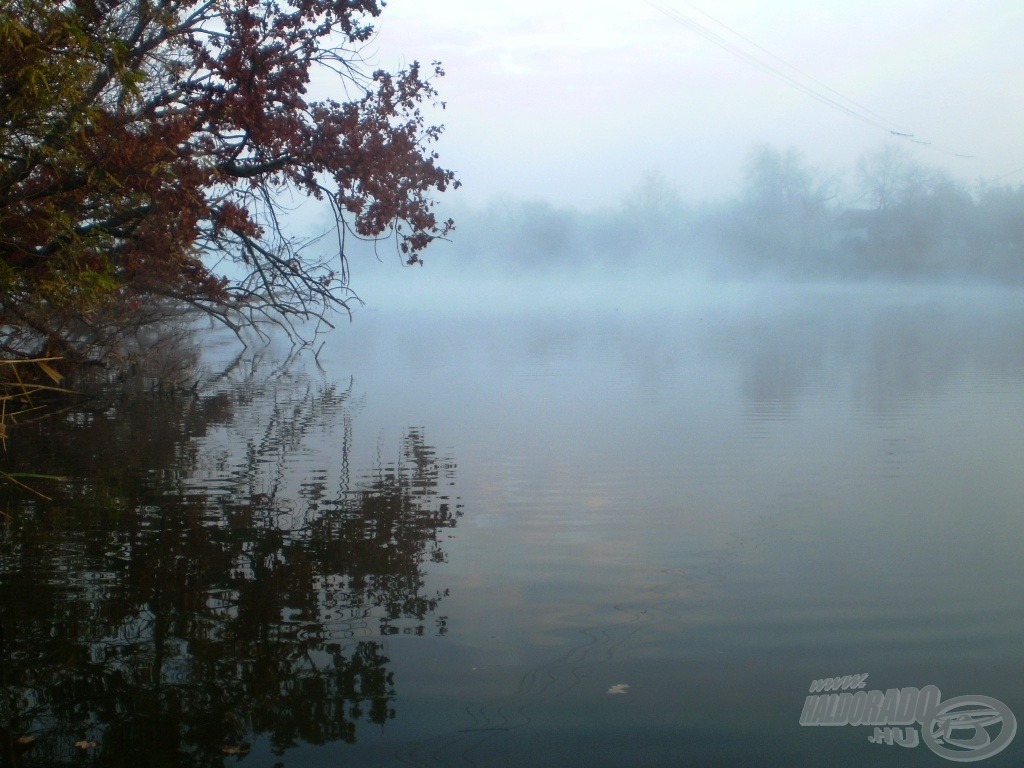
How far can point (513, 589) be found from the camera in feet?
22.4

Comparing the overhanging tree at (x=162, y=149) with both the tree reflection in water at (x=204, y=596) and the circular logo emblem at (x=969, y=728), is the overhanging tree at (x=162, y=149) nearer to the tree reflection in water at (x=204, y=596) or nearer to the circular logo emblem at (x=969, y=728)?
the tree reflection in water at (x=204, y=596)

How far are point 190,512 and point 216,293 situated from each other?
6.52m

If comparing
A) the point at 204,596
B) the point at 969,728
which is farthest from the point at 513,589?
the point at 969,728

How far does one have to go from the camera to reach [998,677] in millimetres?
5277

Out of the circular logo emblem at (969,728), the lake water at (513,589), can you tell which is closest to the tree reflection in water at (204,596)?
the lake water at (513,589)

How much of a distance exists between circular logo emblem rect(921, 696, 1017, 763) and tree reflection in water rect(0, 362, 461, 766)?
268 cm

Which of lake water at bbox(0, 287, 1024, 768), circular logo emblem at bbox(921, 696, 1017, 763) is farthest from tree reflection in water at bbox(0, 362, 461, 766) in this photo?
circular logo emblem at bbox(921, 696, 1017, 763)

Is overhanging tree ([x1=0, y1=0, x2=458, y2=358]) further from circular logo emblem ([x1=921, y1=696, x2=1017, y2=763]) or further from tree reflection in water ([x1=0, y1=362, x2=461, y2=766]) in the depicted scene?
circular logo emblem ([x1=921, y1=696, x2=1017, y2=763])

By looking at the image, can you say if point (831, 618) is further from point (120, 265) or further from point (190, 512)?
point (120, 265)

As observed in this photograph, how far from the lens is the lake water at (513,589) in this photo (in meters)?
4.77

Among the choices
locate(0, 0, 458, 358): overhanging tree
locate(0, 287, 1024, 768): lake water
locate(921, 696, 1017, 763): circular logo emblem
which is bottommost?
locate(921, 696, 1017, 763): circular logo emblem

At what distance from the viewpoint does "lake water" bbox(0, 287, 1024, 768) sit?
4770mm

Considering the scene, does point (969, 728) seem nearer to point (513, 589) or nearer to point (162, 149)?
point (513, 589)

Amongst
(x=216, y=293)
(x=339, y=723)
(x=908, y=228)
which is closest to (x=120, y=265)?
(x=216, y=293)
